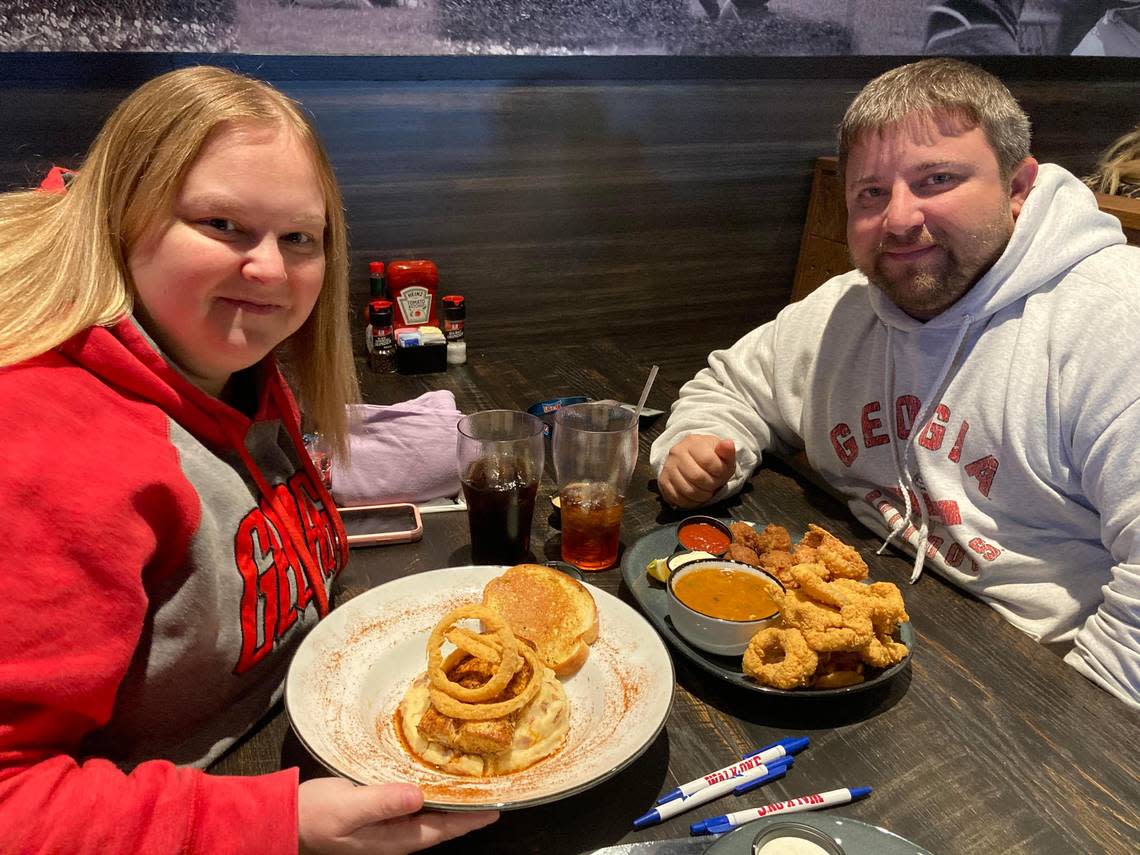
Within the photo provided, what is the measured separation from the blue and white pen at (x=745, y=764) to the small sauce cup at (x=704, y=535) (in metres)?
0.39

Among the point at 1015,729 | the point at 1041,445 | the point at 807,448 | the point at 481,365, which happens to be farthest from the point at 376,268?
the point at 1015,729

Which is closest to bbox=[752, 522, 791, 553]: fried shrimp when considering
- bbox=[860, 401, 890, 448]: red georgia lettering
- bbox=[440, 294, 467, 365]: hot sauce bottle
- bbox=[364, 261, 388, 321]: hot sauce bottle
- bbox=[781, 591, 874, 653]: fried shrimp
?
bbox=[781, 591, 874, 653]: fried shrimp

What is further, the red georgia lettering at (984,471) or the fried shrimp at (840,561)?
the red georgia lettering at (984,471)

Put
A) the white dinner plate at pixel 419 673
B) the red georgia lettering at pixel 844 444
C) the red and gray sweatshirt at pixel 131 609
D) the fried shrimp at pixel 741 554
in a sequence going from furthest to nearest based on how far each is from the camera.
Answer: the red georgia lettering at pixel 844 444
the fried shrimp at pixel 741 554
the white dinner plate at pixel 419 673
the red and gray sweatshirt at pixel 131 609

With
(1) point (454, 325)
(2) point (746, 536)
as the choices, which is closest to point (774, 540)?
(2) point (746, 536)

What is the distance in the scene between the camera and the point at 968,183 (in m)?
1.50

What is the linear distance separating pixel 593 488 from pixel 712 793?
0.54 meters

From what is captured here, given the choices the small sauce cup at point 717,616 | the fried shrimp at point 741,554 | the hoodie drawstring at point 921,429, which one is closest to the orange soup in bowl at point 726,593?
the small sauce cup at point 717,616

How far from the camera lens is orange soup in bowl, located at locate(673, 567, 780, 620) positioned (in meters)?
1.07

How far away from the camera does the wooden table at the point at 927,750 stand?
0.84 m

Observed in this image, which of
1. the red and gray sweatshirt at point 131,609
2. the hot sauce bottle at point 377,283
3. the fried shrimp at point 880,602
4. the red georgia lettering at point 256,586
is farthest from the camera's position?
the hot sauce bottle at point 377,283

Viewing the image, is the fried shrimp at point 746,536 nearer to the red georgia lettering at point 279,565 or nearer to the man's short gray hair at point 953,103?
the red georgia lettering at point 279,565

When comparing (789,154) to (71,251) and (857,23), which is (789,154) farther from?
(71,251)

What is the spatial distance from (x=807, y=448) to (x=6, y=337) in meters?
1.51
